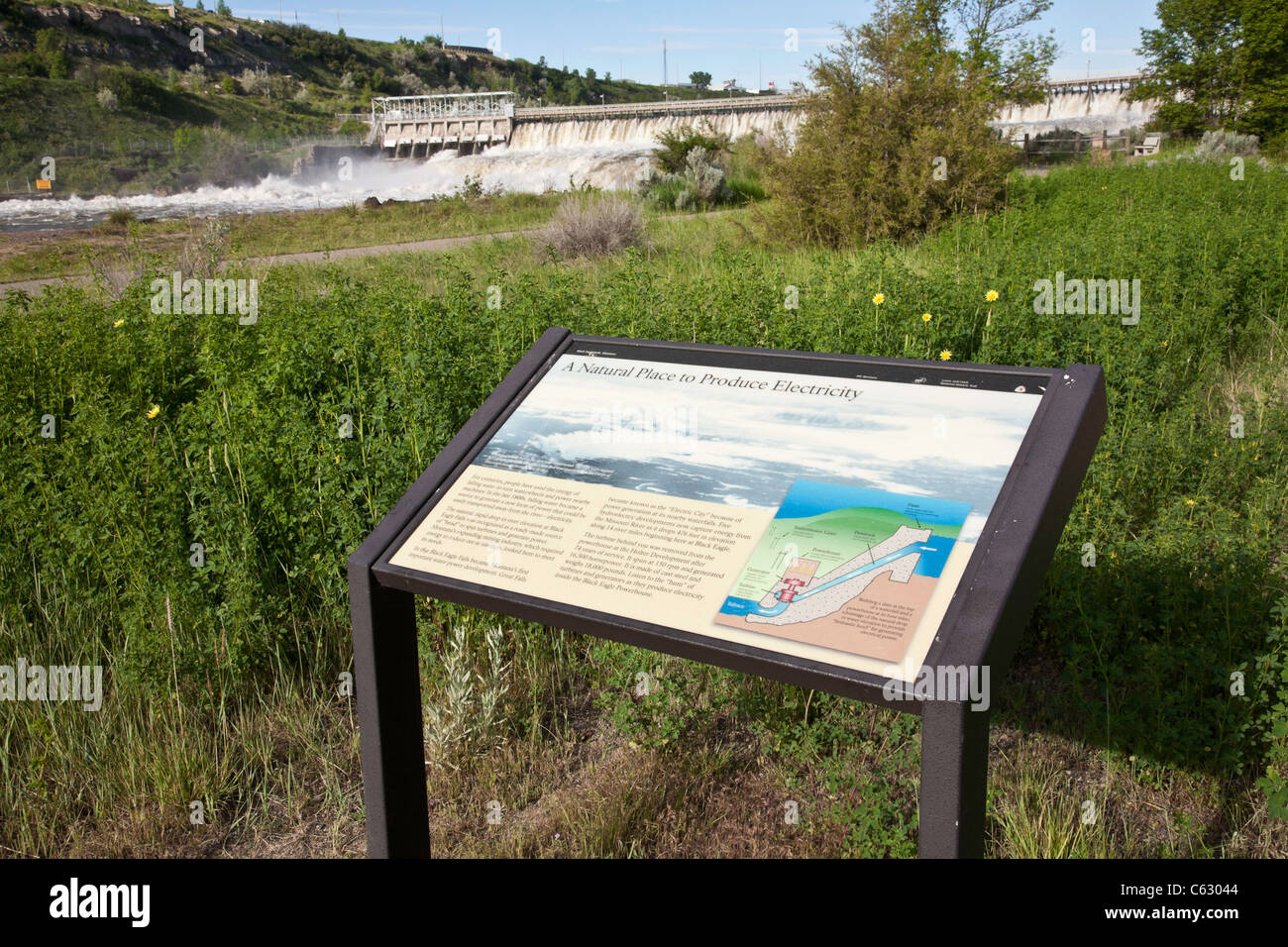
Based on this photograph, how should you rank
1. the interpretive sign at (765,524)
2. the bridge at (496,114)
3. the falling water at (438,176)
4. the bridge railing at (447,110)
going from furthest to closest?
the bridge railing at (447,110) < the bridge at (496,114) < the falling water at (438,176) < the interpretive sign at (765,524)

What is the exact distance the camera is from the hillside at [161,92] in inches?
1996

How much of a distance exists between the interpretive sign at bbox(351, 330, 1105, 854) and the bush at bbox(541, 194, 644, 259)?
10.4 metres

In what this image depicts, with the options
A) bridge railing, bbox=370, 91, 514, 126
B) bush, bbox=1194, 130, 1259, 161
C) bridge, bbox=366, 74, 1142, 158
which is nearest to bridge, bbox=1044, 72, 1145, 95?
bridge, bbox=366, 74, 1142, 158

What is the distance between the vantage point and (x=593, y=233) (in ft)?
41.7

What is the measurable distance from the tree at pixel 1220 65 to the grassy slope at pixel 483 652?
32759mm

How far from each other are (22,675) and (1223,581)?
13.6ft

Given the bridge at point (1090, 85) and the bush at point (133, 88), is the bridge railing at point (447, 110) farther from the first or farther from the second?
the bridge at point (1090, 85)

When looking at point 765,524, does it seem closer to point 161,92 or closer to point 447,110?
point 447,110

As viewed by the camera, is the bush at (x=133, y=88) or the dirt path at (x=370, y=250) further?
the bush at (x=133, y=88)

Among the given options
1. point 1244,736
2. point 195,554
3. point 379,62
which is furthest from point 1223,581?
point 379,62

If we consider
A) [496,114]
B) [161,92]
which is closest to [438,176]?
[496,114]

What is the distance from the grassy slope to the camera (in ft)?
9.23

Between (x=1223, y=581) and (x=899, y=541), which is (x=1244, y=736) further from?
(x=899, y=541)

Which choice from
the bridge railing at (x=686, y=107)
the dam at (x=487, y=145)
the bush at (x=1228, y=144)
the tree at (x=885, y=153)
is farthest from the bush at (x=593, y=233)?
the bridge railing at (x=686, y=107)
